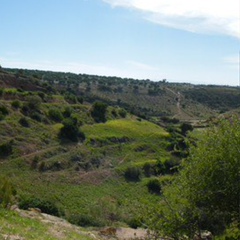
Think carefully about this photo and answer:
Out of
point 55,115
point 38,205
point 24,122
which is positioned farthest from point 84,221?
point 55,115

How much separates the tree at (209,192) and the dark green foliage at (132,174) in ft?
90.4

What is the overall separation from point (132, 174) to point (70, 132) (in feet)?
35.2

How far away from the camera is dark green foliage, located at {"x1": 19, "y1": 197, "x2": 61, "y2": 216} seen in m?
27.4

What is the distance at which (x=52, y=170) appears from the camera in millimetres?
42469

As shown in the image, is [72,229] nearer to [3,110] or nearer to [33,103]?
[3,110]

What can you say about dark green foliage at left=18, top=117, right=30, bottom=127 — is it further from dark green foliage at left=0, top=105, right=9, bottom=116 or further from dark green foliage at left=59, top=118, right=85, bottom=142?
dark green foliage at left=59, top=118, right=85, bottom=142

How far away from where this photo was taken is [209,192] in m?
18.2

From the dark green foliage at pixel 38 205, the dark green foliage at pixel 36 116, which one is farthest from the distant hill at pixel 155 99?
the dark green foliage at pixel 38 205

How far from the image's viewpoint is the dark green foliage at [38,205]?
89.9 ft

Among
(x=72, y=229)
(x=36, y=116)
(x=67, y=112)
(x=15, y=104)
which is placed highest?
(x=15, y=104)

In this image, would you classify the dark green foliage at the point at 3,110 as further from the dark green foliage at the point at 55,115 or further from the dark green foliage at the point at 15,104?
the dark green foliage at the point at 55,115

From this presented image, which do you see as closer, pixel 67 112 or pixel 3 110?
pixel 3 110

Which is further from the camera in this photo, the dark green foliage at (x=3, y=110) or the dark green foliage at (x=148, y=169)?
the dark green foliage at (x=3, y=110)

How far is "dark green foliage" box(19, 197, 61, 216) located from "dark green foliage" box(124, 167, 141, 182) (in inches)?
707
